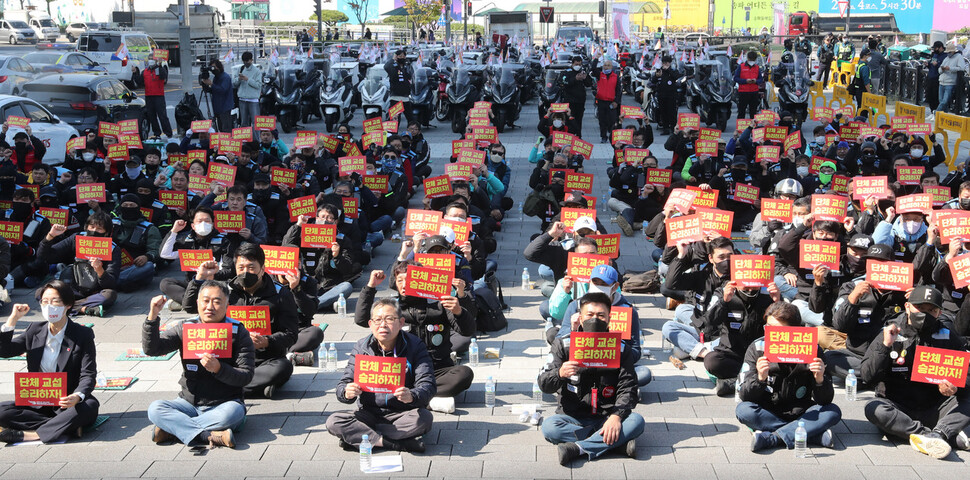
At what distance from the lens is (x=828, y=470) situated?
688 centimetres

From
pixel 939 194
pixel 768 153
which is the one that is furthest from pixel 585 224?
pixel 768 153

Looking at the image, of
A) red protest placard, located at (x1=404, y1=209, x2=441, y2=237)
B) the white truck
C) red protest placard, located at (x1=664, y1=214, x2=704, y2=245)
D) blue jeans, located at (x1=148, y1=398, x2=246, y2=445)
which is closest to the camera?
blue jeans, located at (x1=148, y1=398, x2=246, y2=445)

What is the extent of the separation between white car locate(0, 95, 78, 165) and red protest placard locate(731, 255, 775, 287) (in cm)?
1346

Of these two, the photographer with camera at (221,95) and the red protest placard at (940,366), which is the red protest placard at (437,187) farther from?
the photographer with camera at (221,95)

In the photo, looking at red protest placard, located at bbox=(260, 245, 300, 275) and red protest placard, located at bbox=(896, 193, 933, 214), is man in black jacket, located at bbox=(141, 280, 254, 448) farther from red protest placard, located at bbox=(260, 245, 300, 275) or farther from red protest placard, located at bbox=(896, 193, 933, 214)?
red protest placard, located at bbox=(896, 193, 933, 214)

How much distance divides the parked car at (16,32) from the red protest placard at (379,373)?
192 ft

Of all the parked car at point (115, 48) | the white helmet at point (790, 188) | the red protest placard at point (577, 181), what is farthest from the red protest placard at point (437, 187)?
the parked car at point (115, 48)

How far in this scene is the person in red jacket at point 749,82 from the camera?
955 inches

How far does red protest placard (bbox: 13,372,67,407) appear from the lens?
738 cm

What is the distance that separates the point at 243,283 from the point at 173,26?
44.8 m

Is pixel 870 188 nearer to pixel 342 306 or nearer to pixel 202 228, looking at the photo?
pixel 342 306

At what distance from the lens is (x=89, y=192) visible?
41.7 feet

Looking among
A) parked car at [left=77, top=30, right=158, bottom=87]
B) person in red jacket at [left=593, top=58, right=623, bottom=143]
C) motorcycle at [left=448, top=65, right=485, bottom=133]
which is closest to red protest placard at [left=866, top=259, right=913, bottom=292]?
person in red jacket at [left=593, top=58, right=623, bottom=143]

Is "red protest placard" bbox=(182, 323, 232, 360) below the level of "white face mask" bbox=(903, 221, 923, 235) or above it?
below
